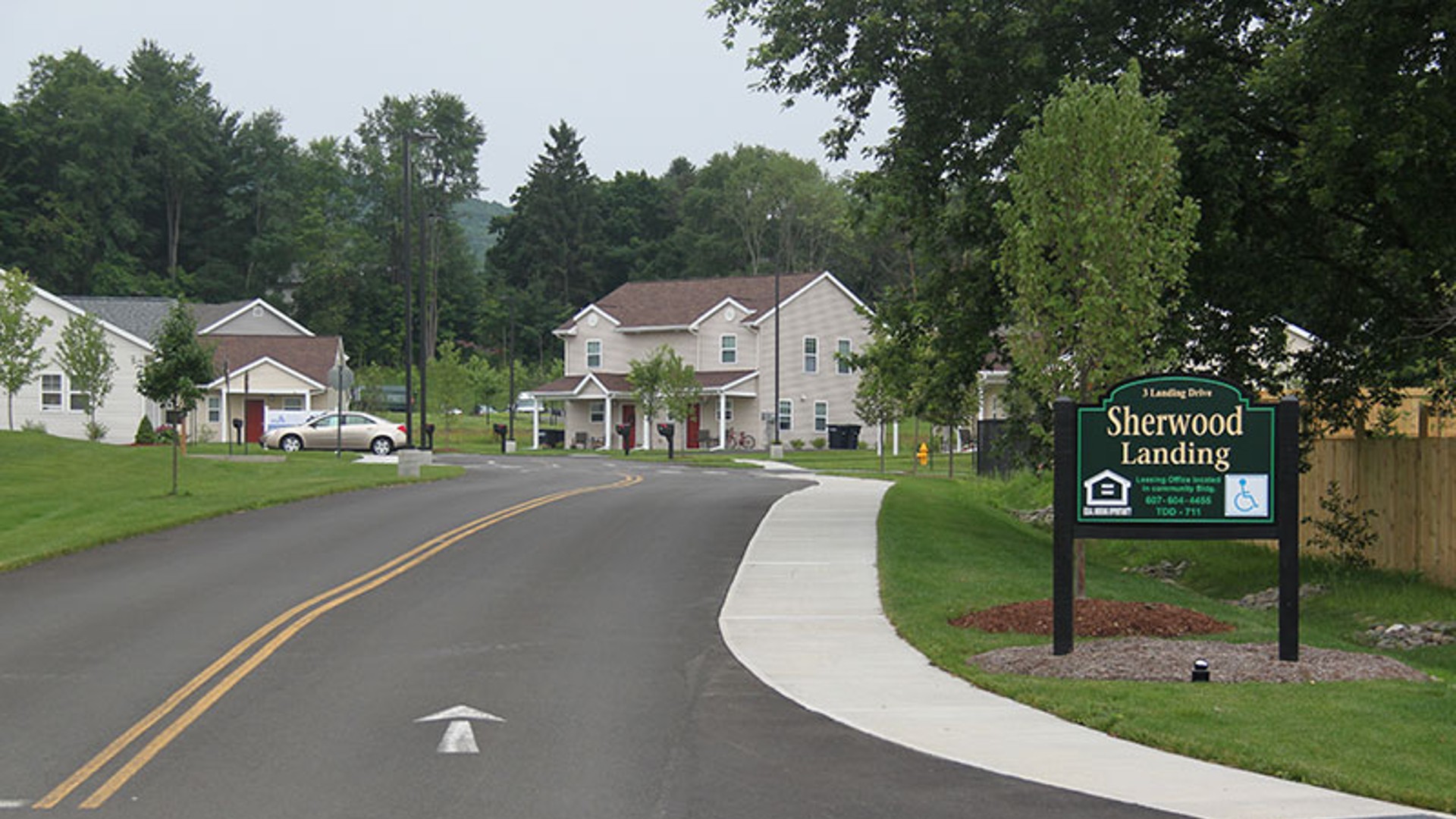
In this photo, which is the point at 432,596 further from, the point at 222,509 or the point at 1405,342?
the point at 1405,342

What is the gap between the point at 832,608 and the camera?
49.4 ft

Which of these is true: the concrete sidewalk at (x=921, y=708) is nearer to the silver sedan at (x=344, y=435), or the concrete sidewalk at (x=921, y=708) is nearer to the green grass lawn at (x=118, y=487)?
the green grass lawn at (x=118, y=487)

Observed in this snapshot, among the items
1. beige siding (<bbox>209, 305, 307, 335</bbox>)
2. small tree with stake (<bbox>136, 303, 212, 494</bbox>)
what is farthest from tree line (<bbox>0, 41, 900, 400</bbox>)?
small tree with stake (<bbox>136, 303, 212, 494</bbox>)

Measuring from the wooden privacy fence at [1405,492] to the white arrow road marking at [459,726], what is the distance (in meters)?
13.3

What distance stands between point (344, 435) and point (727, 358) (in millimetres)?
19249

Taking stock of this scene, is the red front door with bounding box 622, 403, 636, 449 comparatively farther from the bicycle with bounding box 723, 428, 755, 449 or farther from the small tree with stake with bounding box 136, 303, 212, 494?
the small tree with stake with bounding box 136, 303, 212, 494

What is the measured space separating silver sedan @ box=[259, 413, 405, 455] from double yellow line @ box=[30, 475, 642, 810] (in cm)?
3041

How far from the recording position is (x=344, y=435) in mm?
50469

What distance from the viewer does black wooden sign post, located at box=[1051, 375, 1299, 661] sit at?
12039mm

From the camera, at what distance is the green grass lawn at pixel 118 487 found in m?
21.3

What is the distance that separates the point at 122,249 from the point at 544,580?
3513 inches

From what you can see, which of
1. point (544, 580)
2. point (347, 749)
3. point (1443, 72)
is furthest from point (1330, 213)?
point (347, 749)

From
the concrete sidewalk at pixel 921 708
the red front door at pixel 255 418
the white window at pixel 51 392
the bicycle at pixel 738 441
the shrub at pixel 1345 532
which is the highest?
the white window at pixel 51 392

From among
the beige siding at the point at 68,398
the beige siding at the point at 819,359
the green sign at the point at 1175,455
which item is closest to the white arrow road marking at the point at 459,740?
the green sign at the point at 1175,455
